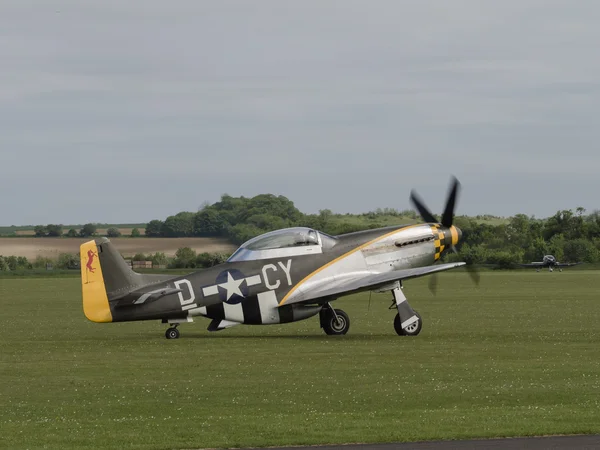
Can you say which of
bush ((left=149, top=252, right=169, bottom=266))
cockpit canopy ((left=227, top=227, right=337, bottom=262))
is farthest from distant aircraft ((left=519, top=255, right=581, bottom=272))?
cockpit canopy ((left=227, top=227, right=337, bottom=262))

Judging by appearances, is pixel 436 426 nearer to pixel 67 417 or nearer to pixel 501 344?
pixel 67 417

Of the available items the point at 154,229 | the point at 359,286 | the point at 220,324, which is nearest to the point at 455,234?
the point at 359,286

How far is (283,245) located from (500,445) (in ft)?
53.2

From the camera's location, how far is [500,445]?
1283 centimetres

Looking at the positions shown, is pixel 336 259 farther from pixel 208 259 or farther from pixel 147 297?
pixel 208 259

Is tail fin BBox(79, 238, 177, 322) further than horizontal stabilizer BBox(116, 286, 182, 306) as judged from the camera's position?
Yes

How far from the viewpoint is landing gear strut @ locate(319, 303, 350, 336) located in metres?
29.4

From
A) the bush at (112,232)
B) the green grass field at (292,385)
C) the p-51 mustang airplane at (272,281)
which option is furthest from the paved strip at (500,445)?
the bush at (112,232)

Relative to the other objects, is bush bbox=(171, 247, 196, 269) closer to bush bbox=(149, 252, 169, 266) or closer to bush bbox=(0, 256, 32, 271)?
bush bbox=(149, 252, 169, 266)

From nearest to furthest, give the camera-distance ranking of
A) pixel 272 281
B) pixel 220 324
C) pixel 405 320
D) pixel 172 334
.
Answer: pixel 220 324, pixel 272 281, pixel 405 320, pixel 172 334

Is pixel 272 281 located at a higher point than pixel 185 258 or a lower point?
lower

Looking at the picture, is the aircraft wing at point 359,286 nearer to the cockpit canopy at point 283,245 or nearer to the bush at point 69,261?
the cockpit canopy at point 283,245

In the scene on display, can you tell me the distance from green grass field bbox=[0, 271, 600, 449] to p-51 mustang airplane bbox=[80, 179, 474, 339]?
78 centimetres

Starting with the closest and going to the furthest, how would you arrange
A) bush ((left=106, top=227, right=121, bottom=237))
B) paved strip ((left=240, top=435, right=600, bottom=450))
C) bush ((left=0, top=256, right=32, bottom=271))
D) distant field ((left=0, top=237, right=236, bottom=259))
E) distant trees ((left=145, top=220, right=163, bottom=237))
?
paved strip ((left=240, top=435, right=600, bottom=450)) < distant field ((left=0, top=237, right=236, bottom=259)) < distant trees ((left=145, top=220, right=163, bottom=237)) < bush ((left=106, top=227, right=121, bottom=237)) < bush ((left=0, top=256, right=32, bottom=271))
